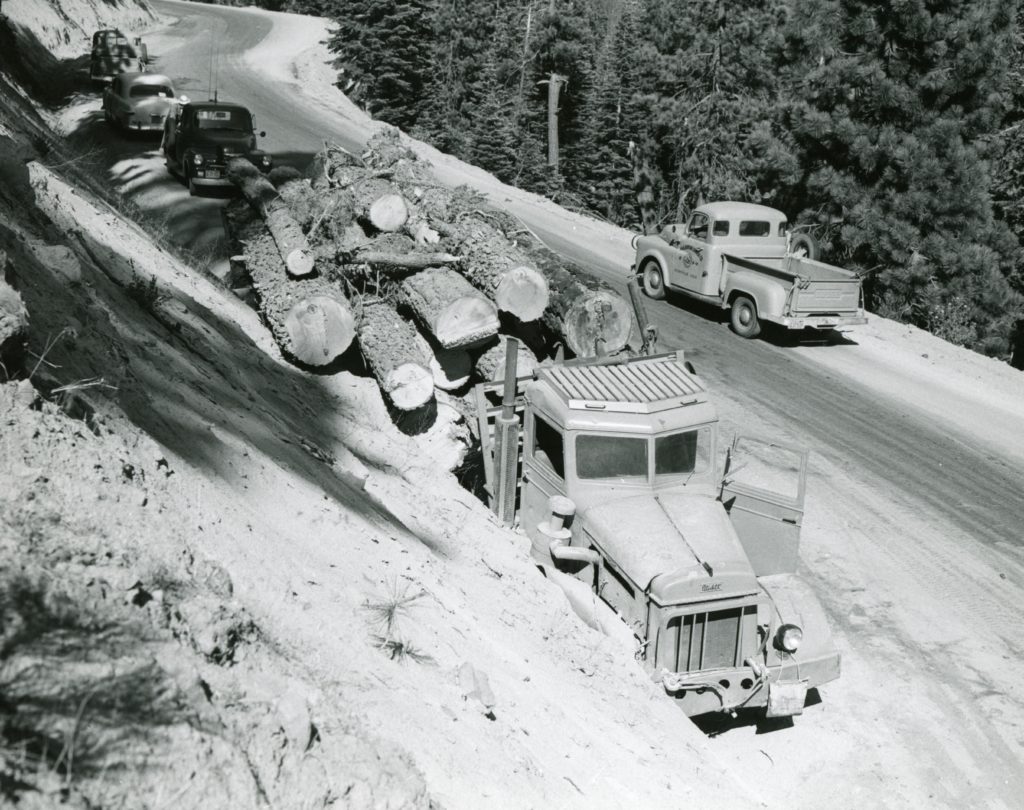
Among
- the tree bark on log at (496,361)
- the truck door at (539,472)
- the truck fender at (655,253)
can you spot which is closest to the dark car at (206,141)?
the truck fender at (655,253)

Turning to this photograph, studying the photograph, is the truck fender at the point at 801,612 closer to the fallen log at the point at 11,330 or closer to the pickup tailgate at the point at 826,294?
the fallen log at the point at 11,330

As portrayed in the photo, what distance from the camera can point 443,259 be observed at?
455 inches

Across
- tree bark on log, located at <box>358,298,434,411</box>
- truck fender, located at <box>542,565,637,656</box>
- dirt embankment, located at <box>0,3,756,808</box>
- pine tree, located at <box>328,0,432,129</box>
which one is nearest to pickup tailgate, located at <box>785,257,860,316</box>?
tree bark on log, located at <box>358,298,434,411</box>

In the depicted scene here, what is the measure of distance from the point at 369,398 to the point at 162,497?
573 centimetres

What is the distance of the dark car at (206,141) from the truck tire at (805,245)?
10.7 metres

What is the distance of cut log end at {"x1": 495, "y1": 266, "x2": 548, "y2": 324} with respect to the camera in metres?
11.3

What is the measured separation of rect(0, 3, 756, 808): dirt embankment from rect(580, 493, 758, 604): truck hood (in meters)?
0.59

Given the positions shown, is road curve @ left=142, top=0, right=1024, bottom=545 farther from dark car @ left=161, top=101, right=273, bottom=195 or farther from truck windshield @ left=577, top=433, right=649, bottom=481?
dark car @ left=161, top=101, right=273, bottom=195

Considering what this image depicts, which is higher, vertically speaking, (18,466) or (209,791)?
(18,466)

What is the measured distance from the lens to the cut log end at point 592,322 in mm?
11461

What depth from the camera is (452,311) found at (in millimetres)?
10633

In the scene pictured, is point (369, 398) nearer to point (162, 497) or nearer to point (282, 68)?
point (162, 497)

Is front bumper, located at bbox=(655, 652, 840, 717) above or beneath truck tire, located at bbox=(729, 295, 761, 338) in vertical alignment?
above

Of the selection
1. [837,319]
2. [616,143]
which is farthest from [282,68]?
[837,319]
